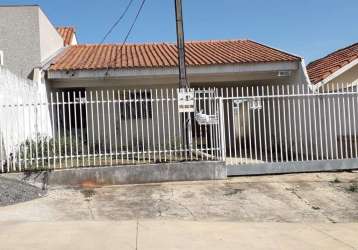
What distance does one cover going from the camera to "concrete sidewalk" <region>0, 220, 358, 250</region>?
21.4 feet

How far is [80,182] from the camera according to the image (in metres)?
10.4

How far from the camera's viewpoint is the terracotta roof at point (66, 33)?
21033mm

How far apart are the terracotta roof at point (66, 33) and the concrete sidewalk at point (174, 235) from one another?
46.4 feet

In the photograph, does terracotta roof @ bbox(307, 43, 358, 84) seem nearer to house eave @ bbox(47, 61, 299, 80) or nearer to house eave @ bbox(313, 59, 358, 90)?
house eave @ bbox(313, 59, 358, 90)

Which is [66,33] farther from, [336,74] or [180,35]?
[336,74]

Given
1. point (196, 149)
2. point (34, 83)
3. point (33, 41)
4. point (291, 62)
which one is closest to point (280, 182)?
point (196, 149)

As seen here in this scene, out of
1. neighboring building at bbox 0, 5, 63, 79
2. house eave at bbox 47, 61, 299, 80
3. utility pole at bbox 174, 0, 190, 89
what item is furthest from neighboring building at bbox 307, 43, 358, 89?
neighboring building at bbox 0, 5, 63, 79

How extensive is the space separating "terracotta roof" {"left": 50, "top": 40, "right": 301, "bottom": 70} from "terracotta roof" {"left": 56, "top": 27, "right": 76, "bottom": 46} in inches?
90.7

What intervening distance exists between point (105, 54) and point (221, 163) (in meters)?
7.88

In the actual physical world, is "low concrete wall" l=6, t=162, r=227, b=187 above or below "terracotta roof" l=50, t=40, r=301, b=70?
below

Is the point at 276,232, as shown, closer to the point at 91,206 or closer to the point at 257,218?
the point at 257,218

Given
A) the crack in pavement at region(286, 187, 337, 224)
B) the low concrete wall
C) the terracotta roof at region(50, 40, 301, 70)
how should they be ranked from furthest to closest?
the terracotta roof at region(50, 40, 301, 70) < the low concrete wall < the crack in pavement at region(286, 187, 337, 224)

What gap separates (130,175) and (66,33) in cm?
1324

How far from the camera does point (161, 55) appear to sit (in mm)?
16625
